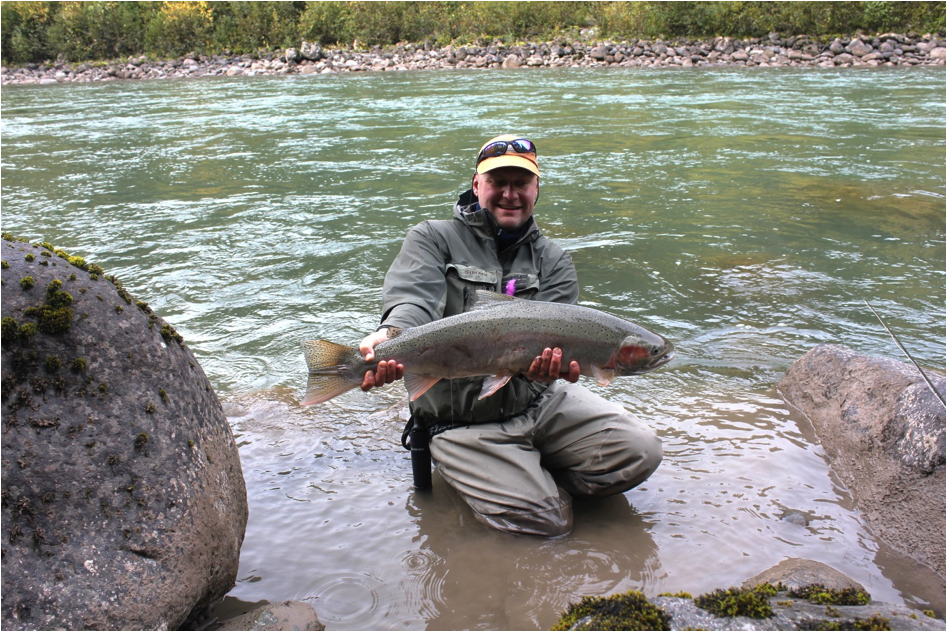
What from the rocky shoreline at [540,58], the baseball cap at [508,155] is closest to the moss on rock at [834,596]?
the baseball cap at [508,155]

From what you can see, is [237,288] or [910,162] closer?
[237,288]

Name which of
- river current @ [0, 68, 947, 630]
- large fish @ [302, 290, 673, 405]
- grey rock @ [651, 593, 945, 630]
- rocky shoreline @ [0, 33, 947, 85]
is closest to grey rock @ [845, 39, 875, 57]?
rocky shoreline @ [0, 33, 947, 85]

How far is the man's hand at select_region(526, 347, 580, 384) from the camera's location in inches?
141

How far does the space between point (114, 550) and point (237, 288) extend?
6.10 meters

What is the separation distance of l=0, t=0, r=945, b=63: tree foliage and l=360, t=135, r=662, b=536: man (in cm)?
3789

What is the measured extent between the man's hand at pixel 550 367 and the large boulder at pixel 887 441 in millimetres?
1778

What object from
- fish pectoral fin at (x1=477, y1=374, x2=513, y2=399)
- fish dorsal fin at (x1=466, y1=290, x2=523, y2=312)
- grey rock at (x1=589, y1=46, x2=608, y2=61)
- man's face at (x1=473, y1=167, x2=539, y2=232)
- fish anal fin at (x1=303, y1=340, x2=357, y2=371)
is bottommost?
fish pectoral fin at (x1=477, y1=374, x2=513, y2=399)

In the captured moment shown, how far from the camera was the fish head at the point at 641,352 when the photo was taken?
364 cm

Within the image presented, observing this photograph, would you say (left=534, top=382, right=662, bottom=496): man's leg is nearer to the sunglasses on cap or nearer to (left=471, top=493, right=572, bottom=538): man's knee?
(left=471, top=493, right=572, bottom=538): man's knee

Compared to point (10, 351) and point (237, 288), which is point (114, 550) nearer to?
point (10, 351)

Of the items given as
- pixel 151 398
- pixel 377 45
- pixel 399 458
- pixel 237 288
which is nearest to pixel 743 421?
pixel 399 458

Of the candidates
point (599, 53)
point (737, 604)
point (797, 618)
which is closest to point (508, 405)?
point (737, 604)

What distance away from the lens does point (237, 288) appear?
8.39 meters

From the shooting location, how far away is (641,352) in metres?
3.65
